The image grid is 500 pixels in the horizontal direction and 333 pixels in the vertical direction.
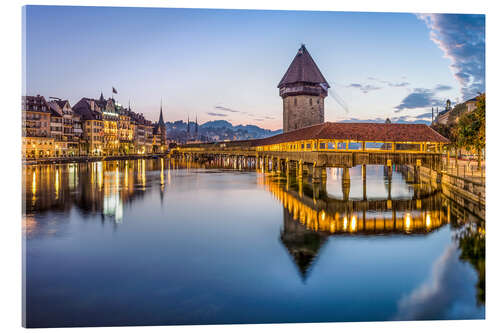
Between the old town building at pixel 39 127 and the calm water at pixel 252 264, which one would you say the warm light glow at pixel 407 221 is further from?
the old town building at pixel 39 127

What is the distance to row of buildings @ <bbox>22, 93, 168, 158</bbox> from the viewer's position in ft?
252

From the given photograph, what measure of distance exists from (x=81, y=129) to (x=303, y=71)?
69075 mm

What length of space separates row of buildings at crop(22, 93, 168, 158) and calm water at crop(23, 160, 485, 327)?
156 feet

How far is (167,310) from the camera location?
30.7ft

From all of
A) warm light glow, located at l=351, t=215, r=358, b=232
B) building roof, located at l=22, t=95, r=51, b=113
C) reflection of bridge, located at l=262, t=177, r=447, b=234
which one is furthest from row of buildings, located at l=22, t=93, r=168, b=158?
warm light glow, located at l=351, t=215, r=358, b=232

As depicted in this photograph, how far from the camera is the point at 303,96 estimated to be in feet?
178

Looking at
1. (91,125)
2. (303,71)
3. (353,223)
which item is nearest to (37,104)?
(91,125)

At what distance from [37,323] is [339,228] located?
1297 cm

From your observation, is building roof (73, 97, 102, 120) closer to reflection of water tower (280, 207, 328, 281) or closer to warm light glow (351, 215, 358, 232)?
reflection of water tower (280, 207, 328, 281)

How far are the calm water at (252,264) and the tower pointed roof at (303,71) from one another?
1339 inches

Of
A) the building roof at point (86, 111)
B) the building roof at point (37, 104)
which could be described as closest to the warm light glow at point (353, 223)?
the building roof at point (37, 104)

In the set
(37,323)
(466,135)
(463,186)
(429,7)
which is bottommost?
(37,323)
